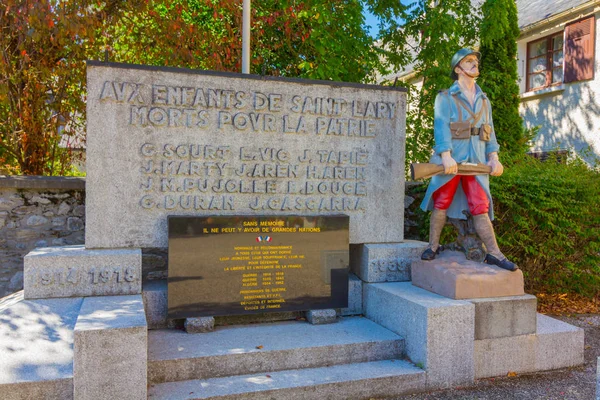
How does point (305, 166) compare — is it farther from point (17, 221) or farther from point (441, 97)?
point (17, 221)

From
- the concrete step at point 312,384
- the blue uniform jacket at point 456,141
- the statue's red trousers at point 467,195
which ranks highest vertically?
the blue uniform jacket at point 456,141

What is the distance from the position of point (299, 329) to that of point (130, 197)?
191 centimetres

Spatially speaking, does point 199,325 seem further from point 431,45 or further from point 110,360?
point 431,45

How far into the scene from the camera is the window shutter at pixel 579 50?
469 inches

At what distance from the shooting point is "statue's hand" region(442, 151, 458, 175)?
14.4ft

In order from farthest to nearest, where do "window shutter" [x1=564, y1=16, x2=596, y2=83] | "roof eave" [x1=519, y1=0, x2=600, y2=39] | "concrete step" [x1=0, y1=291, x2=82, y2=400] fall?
"window shutter" [x1=564, y1=16, x2=596, y2=83] → "roof eave" [x1=519, y1=0, x2=600, y2=39] → "concrete step" [x1=0, y1=291, x2=82, y2=400]

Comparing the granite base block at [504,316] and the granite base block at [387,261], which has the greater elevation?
the granite base block at [387,261]

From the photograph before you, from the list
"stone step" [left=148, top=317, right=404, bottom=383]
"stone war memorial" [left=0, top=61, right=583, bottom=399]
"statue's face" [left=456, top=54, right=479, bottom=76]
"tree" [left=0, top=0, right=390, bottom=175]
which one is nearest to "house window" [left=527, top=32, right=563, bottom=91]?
"tree" [left=0, top=0, right=390, bottom=175]

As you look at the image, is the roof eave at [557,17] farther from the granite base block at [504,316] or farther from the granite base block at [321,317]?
the granite base block at [321,317]

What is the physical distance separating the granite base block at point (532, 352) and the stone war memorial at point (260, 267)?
0.01m

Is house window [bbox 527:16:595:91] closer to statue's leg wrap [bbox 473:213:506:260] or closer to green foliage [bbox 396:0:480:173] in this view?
green foliage [bbox 396:0:480:173]

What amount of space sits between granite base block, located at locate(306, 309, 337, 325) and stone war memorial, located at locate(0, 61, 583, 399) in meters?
0.01

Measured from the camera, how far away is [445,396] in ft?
12.6

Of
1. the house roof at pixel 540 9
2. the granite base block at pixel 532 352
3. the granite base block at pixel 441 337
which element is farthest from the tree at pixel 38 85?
the house roof at pixel 540 9
